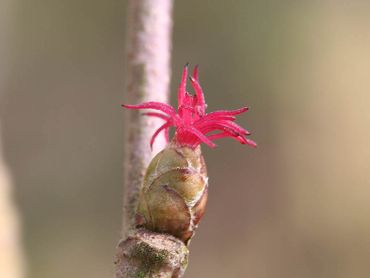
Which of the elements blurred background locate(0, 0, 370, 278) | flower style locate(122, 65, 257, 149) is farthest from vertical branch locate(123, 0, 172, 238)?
blurred background locate(0, 0, 370, 278)

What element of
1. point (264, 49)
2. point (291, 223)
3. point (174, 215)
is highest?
point (264, 49)

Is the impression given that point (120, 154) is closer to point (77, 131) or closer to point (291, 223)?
point (77, 131)

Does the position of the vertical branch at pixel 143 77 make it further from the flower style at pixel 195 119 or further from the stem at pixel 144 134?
the flower style at pixel 195 119

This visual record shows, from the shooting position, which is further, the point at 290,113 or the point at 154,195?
the point at 290,113

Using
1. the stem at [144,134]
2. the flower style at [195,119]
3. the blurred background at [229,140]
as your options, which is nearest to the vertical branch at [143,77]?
the stem at [144,134]

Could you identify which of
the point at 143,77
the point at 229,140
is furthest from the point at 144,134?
A: the point at 229,140

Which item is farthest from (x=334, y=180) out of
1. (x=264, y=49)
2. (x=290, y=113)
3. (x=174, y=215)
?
(x=174, y=215)

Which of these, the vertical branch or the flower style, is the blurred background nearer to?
the vertical branch

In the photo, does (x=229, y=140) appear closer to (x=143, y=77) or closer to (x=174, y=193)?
(x=143, y=77)
